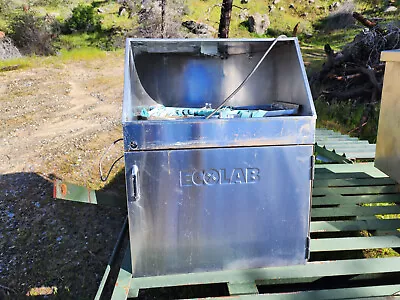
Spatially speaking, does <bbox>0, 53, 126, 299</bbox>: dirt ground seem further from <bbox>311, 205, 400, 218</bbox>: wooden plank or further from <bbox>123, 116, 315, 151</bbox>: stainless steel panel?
<bbox>311, 205, 400, 218</bbox>: wooden plank

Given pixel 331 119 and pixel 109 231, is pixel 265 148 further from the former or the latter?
pixel 331 119

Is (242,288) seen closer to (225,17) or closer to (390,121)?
(390,121)

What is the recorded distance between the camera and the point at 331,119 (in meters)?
6.51

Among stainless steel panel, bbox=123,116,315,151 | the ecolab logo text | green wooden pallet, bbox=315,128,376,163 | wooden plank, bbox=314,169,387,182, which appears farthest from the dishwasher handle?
green wooden pallet, bbox=315,128,376,163

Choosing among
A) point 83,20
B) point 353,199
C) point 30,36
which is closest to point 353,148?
point 353,199

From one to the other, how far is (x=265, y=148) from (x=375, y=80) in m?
5.87

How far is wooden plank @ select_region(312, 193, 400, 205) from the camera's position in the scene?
282 cm

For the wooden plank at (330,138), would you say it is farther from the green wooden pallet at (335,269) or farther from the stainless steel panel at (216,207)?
the stainless steel panel at (216,207)

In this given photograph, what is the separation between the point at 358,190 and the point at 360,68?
4.91 meters

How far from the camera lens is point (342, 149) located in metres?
4.05

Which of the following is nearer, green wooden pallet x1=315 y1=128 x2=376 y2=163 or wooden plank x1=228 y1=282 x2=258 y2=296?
wooden plank x1=228 y1=282 x2=258 y2=296

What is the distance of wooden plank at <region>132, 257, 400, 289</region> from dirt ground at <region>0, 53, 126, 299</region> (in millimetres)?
1145

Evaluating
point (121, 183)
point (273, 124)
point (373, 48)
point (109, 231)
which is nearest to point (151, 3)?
point (373, 48)

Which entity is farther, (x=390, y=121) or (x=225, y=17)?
(x=225, y=17)
